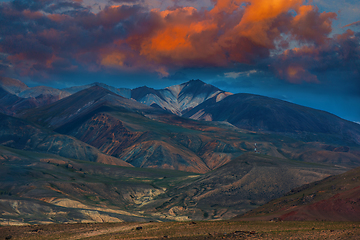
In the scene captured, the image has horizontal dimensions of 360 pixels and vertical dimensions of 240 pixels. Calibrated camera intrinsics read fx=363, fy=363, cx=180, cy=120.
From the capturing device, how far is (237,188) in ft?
321

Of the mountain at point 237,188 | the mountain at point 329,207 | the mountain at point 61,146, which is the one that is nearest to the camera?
the mountain at point 329,207

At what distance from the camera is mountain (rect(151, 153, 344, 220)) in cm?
9088

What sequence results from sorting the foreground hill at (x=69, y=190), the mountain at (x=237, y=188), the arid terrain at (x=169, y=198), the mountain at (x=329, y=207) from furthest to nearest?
the mountain at (x=237, y=188) < the foreground hill at (x=69, y=190) < the mountain at (x=329, y=207) < the arid terrain at (x=169, y=198)

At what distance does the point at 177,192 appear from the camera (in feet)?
354

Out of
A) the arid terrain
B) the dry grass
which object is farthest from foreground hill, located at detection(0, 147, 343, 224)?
the dry grass

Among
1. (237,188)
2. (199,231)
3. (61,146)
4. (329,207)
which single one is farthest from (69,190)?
(61,146)

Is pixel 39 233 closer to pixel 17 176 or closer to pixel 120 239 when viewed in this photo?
pixel 120 239

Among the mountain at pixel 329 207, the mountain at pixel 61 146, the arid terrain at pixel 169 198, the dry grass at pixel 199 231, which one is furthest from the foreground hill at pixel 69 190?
the mountain at pixel 329 207

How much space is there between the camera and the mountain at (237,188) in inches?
3578

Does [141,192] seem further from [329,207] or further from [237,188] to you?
[329,207]

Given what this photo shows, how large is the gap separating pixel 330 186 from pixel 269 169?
115 ft

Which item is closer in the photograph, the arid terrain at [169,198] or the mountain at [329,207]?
the arid terrain at [169,198]

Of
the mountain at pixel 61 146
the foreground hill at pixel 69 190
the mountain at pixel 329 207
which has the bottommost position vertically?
the foreground hill at pixel 69 190

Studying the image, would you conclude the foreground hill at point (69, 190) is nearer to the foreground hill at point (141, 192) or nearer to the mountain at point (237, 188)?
the foreground hill at point (141, 192)
